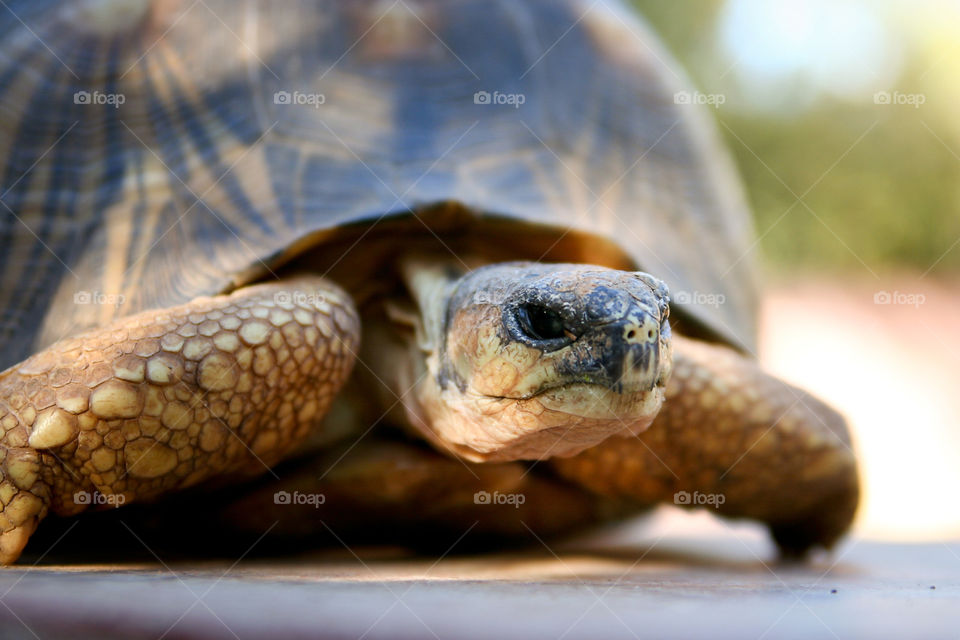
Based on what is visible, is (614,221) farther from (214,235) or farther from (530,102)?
(214,235)

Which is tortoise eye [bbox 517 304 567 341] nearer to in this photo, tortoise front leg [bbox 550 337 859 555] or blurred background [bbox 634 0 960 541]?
tortoise front leg [bbox 550 337 859 555]

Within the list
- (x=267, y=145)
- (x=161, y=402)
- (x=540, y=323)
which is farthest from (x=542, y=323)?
(x=267, y=145)

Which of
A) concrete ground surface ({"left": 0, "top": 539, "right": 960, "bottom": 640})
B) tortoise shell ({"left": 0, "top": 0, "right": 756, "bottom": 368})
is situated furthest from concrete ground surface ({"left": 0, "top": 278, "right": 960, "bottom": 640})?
tortoise shell ({"left": 0, "top": 0, "right": 756, "bottom": 368})

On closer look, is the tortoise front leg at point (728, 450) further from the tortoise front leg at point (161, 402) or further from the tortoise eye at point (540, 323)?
the tortoise front leg at point (161, 402)

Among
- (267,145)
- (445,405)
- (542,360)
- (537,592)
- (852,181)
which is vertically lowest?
(537,592)

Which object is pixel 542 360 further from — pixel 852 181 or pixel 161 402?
pixel 852 181

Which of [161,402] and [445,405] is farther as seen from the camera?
[445,405]

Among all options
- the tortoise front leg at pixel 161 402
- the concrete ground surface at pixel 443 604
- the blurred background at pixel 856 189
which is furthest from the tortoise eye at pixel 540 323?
the blurred background at pixel 856 189

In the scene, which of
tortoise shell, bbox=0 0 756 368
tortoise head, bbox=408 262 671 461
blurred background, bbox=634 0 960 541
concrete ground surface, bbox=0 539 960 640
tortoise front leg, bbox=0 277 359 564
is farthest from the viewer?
blurred background, bbox=634 0 960 541
